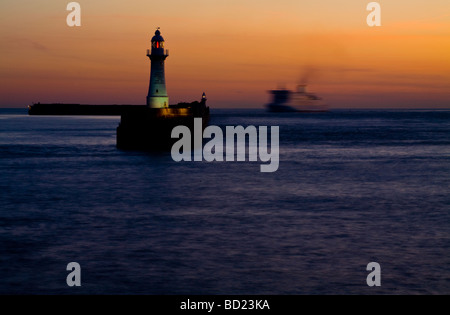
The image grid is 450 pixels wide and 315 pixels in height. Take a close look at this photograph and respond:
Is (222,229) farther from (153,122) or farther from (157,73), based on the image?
(157,73)

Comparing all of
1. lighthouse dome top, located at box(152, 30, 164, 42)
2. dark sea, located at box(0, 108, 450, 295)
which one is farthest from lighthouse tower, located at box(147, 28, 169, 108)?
dark sea, located at box(0, 108, 450, 295)

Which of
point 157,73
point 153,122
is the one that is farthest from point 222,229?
point 157,73

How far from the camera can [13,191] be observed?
62.8 feet

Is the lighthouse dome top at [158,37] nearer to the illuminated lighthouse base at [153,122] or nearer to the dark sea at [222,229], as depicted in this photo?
the illuminated lighthouse base at [153,122]

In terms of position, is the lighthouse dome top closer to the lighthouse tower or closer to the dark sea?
the lighthouse tower

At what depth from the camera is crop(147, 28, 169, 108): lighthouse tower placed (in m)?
35.5

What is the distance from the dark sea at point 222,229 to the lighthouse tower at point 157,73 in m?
11.1

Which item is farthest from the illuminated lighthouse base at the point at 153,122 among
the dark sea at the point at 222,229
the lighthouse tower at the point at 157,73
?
the dark sea at the point at 222,229

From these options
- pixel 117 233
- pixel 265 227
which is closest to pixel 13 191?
pixel 117 233

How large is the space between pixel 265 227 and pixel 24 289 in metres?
5.93

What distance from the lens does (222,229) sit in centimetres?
1292

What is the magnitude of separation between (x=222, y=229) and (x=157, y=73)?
2410 centimetres
